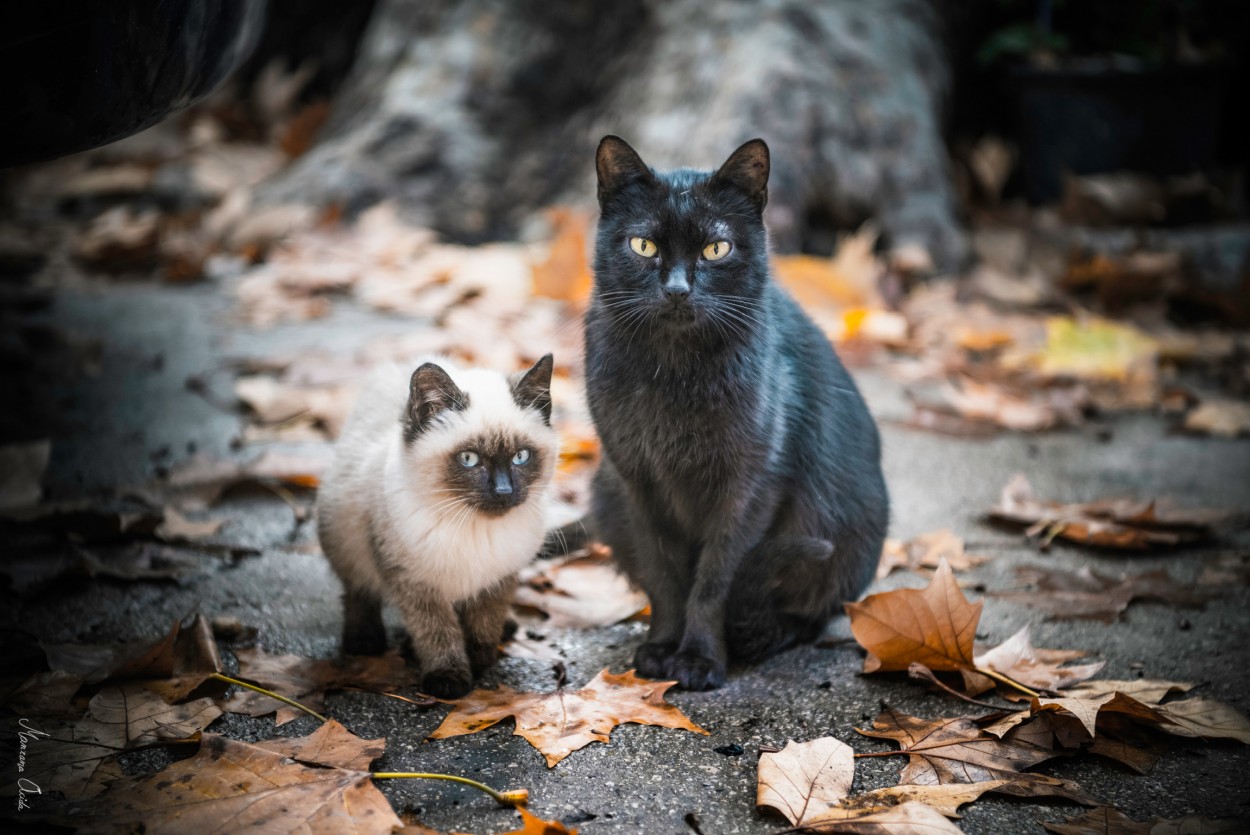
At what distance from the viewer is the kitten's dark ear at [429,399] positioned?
7.12ft

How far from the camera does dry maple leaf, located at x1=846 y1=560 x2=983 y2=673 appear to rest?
2102mm

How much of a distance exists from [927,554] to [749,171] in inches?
48.8

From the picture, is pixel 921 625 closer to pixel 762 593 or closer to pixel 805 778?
pixel 762 593

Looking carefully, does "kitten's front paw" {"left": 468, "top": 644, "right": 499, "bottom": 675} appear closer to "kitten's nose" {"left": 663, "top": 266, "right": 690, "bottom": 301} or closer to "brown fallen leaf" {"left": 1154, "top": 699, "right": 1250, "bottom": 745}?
"kitten's nose" {"left": 663, "top": 266, "right": 690, "bottom": 301}

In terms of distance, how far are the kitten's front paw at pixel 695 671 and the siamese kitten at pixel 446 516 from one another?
0.41m

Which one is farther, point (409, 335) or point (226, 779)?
point (409, 335)

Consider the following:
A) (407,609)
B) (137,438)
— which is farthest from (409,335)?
(407,609)

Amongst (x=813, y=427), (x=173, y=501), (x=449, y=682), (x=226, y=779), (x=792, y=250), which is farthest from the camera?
(x=792, y=250)

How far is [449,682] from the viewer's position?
215 centimetres

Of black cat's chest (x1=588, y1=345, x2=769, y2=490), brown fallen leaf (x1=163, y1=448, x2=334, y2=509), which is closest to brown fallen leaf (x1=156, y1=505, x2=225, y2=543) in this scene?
brown fallen leaf (x1=163, y1=448, x2=334, y2=509)

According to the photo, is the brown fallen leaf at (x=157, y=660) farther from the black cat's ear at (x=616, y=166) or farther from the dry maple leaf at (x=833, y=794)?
the black cat's ear at (x=616, y=166)

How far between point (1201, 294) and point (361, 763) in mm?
4567

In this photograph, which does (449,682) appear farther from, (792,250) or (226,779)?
(792,250)

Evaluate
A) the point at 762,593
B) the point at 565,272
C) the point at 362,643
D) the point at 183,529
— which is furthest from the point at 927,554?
the point at 565,272
